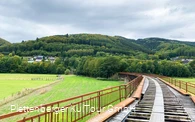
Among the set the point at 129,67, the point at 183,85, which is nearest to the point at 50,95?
the point at 183,85

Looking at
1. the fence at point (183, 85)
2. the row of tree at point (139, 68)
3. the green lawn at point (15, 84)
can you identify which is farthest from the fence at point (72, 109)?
the row of tree at point (139, 68)

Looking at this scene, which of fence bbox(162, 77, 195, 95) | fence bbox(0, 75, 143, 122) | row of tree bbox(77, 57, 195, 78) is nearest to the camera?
fence bbox(0, 75, 143, 122)

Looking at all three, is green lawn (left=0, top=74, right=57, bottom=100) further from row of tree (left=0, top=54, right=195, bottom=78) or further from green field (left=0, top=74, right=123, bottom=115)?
row of tree (left=0, top=54, right=195, bottom=78)

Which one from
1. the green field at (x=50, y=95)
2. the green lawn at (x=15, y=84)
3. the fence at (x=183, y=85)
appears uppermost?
the fence at (x=183, y=85)

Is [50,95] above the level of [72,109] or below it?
below

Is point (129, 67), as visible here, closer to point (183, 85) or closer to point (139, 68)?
point (139, 68)

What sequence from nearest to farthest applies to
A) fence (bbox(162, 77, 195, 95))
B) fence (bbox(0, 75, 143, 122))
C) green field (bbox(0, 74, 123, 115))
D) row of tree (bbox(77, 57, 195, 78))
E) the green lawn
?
fence (bbox(0, 75, 143, 122)) < fence (bbox(162, 77, 195, 95)) < green field (bbox(0, 74, 123, 115)) < the green lawn < row of tree (bbox(77, 57, 195, 78))

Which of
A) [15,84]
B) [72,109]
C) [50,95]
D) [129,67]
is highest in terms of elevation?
[129,67]

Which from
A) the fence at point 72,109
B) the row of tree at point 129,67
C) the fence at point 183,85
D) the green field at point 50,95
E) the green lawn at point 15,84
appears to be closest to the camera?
the fence at point 72,109

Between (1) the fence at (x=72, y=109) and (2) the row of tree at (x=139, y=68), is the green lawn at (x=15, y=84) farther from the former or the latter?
(2) the row of tree at (x=139, y=68)

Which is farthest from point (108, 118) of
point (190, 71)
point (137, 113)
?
point (190, 71)

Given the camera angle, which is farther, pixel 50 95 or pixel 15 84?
pixel 15 84

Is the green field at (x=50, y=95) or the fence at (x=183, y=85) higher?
the fence at (x=183, y=85)

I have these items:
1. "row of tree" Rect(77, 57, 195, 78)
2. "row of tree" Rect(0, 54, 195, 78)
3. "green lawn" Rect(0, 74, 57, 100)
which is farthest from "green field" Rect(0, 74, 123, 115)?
"row of tree" Rect(77, 57, 195, 78)
